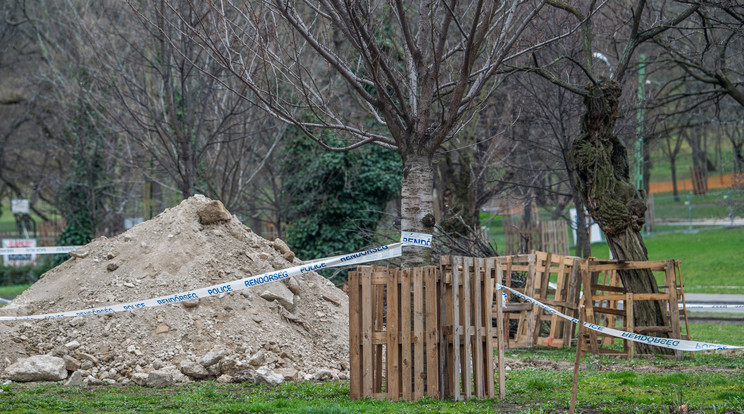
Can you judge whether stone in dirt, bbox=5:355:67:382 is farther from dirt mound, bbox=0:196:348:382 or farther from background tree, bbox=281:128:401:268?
background tree, bbox=281:128:401:268

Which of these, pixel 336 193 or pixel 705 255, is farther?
pixel 705 255

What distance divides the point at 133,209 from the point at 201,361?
23815 millimetres

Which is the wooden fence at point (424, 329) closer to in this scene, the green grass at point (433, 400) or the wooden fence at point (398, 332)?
the wooden fence at point (398, 332)

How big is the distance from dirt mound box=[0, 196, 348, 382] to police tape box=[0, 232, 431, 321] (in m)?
0.27

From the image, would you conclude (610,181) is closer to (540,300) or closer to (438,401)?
(540,300)

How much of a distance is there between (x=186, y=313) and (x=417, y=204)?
3644 millimetres

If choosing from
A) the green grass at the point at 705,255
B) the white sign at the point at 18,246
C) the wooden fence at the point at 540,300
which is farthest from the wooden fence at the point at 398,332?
the white sign at the point at 18,246

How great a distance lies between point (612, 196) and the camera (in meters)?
11.4

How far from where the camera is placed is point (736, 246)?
101 feet

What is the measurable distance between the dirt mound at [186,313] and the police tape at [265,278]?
266mm

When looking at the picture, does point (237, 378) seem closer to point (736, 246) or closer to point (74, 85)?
point (74, 85)

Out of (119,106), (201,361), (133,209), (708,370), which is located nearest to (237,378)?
(201,361)

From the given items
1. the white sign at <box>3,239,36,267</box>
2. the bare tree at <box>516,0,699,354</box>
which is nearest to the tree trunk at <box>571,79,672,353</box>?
the bare tree at <box>516,0,699,354</box>

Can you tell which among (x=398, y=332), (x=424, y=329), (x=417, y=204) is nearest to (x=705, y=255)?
(x=417, y=204)
